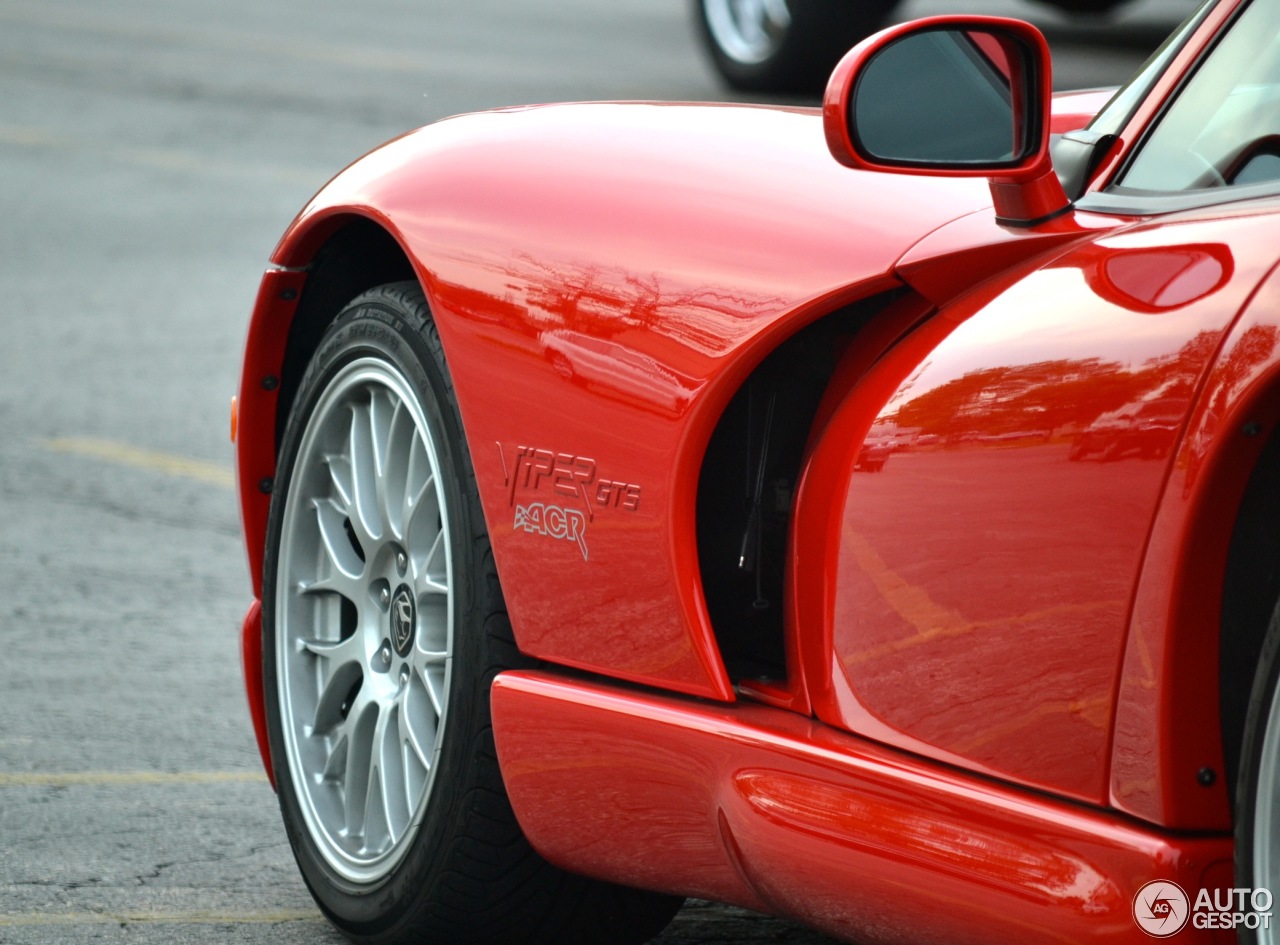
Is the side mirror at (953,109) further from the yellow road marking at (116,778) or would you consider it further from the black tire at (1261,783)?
the yellow road marking at (116,778)

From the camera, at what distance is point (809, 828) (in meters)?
2.31

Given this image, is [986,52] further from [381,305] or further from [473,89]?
[473,89]

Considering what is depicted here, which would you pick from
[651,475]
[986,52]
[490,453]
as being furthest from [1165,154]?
[490,453]

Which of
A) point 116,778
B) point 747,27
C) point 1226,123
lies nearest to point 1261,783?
point 1226,123

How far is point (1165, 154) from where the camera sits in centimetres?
234

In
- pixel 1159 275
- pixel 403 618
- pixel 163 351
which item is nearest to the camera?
pixel 1159 275

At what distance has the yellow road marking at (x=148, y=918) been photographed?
10.3 ft

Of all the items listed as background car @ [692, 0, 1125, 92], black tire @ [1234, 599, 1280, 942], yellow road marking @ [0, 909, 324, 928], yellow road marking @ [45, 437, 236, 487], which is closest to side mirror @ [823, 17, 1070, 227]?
black tire @ [1234, 599, 1280, 942]

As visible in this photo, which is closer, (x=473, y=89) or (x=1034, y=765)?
(x=1034, y=765)

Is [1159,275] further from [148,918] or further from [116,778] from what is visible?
[116,778]

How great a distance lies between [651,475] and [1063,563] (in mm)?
587

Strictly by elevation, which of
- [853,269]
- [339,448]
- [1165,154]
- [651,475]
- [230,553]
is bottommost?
[230,553]

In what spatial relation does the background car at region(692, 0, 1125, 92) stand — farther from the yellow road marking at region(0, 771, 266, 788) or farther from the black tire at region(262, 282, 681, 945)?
the black tire at region(262, 282, 681, 945)

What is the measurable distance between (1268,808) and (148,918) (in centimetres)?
184
